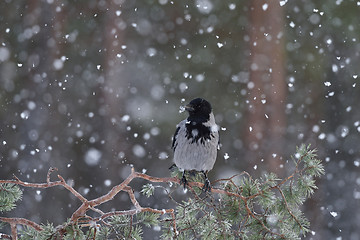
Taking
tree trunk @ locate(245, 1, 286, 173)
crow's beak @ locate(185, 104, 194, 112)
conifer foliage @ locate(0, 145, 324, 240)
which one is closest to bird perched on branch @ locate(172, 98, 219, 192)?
crow's beak @ locate(185, 104, 194, 112)

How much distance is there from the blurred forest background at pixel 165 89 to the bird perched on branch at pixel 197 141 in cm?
458

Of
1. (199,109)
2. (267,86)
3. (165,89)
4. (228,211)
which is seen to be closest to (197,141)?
(199,109)

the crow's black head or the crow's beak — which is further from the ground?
the crow's black head

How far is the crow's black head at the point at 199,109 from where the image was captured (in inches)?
133

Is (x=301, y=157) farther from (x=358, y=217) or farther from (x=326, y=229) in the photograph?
(x=358, y=217)

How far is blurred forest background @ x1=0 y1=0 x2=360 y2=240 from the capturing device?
8.37 meters

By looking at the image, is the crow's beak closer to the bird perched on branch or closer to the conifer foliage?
the bird perched on branch

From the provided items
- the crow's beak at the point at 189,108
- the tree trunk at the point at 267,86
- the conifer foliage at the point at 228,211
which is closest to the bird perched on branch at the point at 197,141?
the crow's beak at the point at 189,108

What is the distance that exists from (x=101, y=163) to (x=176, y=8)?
3.20 meters

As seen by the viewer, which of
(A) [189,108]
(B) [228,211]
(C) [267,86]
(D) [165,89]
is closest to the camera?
(B) [228,211]

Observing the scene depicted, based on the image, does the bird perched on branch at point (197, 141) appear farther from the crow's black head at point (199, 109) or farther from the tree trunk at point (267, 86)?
the tree trunk at point (267, 86)

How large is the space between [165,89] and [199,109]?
17.3ft

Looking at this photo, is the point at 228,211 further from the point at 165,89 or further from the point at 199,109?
the point at 165,89

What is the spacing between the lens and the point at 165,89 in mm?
8633
